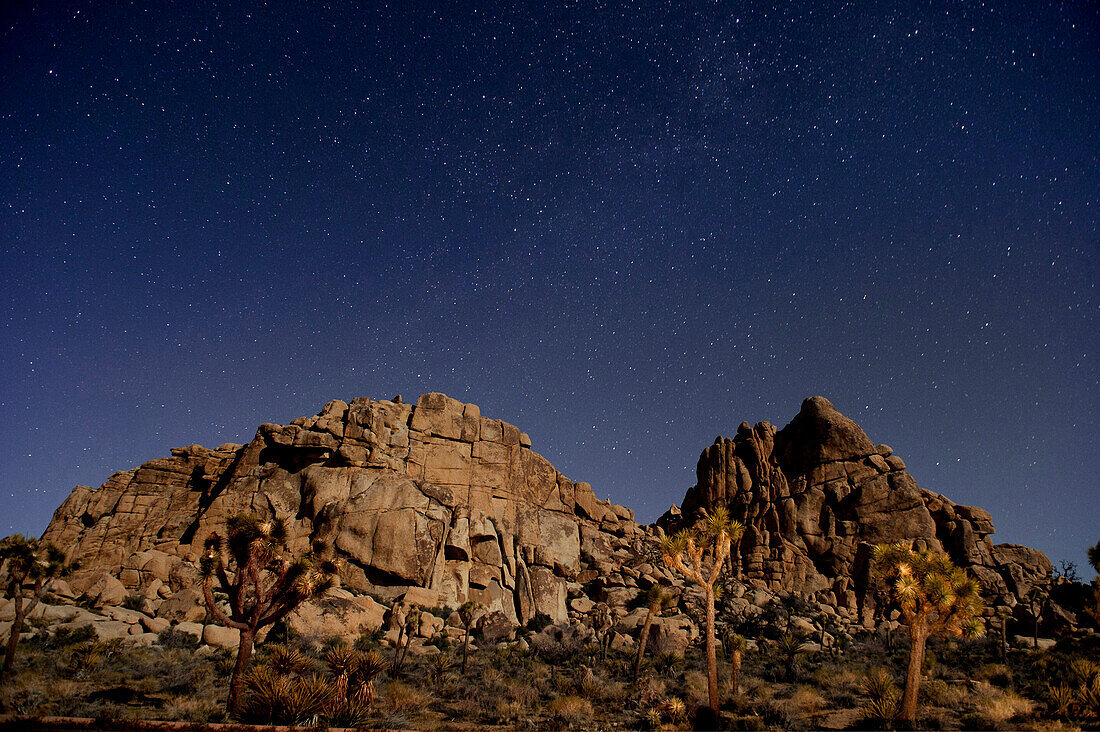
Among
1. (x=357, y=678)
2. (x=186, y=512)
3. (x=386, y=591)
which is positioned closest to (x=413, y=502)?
(x=386, y=591)

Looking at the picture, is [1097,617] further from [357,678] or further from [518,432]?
[518,432]

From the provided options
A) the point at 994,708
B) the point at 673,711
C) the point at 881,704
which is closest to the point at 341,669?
the point at 673,711

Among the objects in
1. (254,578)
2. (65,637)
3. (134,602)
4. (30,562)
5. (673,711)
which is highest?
(254,578)

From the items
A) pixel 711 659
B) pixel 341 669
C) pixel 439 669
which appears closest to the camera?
pixel 341 669

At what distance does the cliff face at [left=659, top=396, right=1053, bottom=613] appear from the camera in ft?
182

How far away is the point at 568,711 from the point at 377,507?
2890cm

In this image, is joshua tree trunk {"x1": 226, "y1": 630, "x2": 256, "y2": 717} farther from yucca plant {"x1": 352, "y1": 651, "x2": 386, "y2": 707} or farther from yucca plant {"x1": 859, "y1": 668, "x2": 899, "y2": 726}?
yucca plant {"x1": 859, "y1": 668, "x2": 899, "y2": 726}

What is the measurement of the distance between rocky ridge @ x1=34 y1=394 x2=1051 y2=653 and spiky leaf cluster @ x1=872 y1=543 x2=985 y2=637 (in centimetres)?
1966

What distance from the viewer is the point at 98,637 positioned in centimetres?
2622

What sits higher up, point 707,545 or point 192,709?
point 707,545

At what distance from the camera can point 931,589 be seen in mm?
18656

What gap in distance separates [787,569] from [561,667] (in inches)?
1449

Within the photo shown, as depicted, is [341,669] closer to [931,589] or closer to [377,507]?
[931,589]

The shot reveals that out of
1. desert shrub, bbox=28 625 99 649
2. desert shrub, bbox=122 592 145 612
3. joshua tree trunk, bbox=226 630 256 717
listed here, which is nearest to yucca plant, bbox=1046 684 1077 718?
joshua tree trunk, bbox=226 630 256 717
